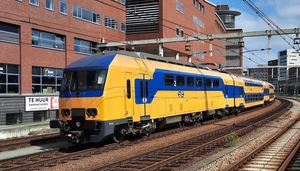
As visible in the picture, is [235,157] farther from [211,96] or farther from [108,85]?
[211,96]

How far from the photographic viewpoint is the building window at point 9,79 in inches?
949

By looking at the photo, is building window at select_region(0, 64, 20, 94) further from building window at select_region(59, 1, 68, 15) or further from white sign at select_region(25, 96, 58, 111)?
building window at select_region(59, 1, 68, 15)

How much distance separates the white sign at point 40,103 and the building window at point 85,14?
8.97 m

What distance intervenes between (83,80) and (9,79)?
1405cm

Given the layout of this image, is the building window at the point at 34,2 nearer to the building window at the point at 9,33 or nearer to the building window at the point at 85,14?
the building window at the point at 9,33

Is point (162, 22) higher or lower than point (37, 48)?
higher

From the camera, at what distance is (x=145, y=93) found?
48.1 feet

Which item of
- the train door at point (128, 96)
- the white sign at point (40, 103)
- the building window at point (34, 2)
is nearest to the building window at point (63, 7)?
the building window at point (34, 2)

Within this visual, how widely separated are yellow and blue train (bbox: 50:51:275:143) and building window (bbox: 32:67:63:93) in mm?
13216

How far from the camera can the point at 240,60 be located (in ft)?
358

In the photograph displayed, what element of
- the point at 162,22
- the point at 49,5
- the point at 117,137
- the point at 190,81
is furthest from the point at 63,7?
the point at 117,137

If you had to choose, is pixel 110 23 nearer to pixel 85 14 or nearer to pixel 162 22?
pixel 85 14

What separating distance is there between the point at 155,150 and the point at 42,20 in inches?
754

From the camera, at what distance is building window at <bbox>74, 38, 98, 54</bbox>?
Answer: 3166cm
